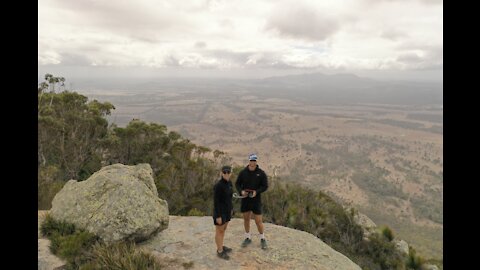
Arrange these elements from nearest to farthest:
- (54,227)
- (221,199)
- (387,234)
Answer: (221,199)
(54,227)
(387,234)

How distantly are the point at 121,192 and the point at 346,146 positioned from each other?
166m

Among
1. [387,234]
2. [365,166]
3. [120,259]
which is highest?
[120,259]

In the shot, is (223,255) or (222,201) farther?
(223,255)

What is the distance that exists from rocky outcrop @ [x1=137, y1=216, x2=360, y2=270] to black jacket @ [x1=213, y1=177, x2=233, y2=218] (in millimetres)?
1285

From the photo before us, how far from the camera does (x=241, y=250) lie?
8555 millimetres

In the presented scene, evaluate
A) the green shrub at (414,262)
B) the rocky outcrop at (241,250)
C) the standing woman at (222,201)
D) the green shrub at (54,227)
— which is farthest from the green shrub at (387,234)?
the green shrub at (54,227)

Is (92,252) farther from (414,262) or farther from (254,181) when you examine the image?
(414,262)

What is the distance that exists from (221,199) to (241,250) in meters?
1.75

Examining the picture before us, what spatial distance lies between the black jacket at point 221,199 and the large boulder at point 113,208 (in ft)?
8.11

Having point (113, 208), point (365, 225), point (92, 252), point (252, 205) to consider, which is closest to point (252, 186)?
point (252, 205)

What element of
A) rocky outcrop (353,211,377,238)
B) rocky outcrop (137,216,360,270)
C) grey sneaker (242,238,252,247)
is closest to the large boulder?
rocky outcrop (137,216,360,270)

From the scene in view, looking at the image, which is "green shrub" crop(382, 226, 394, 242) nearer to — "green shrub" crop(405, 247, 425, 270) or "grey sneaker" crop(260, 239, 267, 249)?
"green shrub" crop(405, 247, 425, 270)
